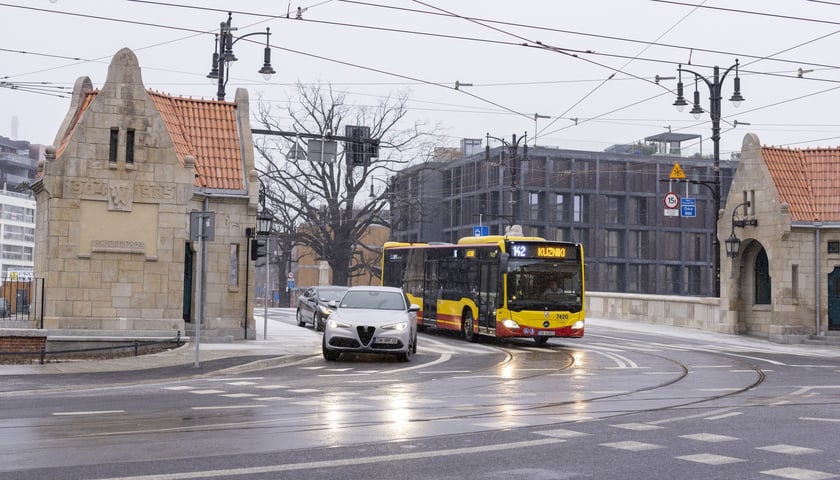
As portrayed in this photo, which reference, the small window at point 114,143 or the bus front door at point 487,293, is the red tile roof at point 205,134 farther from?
the bus front door at point 487,293

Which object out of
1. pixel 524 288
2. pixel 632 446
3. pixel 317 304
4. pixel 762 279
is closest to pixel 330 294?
pixel 317 304

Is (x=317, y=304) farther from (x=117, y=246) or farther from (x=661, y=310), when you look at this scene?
(x=661, y=310)

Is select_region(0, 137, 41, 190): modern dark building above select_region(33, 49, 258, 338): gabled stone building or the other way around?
above

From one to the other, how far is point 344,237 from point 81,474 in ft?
177

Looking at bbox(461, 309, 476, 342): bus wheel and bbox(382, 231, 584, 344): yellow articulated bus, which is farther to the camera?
bbox(461, 309, 476, 342): bus wheel

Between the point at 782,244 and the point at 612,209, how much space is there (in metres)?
50.5

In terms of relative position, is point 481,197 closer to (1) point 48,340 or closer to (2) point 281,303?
(2) point 281,303

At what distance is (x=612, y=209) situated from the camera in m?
85.1

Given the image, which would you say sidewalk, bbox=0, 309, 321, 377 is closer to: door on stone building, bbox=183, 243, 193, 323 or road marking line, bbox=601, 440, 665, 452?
door on stone building, bbox=183, 243, 193, 323

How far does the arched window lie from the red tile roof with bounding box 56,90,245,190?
18.9 metres

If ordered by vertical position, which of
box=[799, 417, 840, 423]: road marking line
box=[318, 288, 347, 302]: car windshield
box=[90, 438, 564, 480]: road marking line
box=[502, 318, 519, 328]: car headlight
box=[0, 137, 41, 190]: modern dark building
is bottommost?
box=[799, 417, 840, 423]: road marking line

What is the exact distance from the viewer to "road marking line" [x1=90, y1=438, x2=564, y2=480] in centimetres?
787

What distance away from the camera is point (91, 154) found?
84.6 ft

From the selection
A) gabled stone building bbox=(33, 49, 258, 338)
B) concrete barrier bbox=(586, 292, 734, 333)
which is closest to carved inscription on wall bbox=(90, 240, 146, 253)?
gabled stone building bbox=(33, 49, 258, 338)
